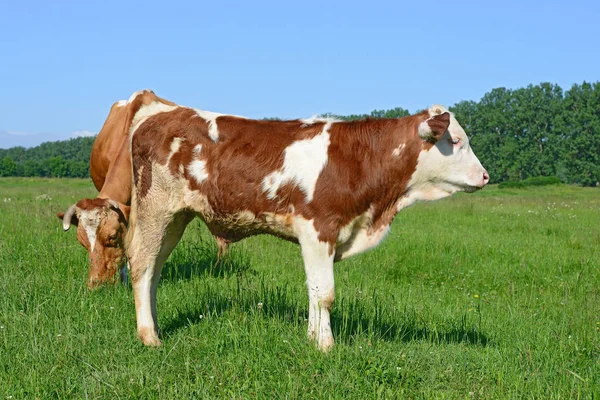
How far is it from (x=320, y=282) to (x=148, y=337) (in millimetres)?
1672

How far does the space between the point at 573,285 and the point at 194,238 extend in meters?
6.36

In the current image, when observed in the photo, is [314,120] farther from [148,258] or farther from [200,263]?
[200,263]

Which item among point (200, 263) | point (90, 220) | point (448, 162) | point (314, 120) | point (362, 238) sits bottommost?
point (200, 263)

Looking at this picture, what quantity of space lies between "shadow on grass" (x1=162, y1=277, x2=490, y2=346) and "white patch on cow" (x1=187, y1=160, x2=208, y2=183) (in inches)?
49.9

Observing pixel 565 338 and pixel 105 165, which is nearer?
pixel 565 338

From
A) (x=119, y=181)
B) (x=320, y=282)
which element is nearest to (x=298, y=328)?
(x=320, y=282)

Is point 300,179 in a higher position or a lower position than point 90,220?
higher

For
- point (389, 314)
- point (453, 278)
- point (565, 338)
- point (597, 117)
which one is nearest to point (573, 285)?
point (453, 278)

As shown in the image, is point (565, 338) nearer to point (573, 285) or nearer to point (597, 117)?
point (573, 285)

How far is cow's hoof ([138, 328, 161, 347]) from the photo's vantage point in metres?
5.23

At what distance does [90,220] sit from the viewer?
262 inches

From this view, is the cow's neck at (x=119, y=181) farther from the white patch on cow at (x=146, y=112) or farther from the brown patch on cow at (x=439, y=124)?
the brown patch on cow at (x=439, y=124)

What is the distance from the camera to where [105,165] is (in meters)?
8.74

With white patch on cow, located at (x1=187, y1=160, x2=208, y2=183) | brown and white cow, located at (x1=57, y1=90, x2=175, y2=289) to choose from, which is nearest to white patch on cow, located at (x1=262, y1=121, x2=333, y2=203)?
white patch on cow, located at (x1=187, y1=160, x2=208, y2=183)
